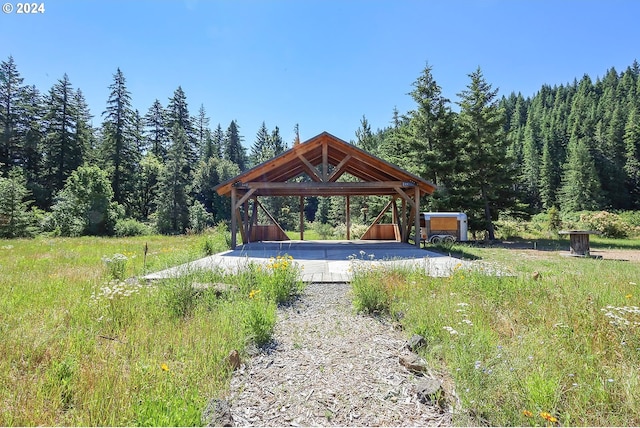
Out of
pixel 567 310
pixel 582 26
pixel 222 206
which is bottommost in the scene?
pixel 567 310

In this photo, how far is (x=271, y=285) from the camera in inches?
186

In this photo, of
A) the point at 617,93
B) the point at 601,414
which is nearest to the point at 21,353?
the point at 601,414

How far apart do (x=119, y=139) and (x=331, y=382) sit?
137 feet

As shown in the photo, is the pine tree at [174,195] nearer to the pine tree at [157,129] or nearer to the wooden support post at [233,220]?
the pine tree at [157,129]

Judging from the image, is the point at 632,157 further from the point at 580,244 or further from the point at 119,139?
the point at 119,139

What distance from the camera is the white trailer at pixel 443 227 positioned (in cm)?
1474

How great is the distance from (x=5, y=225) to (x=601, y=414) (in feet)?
104

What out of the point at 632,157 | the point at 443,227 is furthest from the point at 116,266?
the point at 632,157

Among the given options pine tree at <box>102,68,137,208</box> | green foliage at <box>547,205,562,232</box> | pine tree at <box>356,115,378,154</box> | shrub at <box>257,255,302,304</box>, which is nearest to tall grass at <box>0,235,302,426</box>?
shrub at <box>257,255,302,304</box>

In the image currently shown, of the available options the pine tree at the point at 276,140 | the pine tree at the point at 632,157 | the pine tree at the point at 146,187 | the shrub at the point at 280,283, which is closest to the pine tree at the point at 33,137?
the pine tree at the point at 146,187

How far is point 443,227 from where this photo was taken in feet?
48.9

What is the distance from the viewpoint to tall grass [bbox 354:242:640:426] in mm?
1992

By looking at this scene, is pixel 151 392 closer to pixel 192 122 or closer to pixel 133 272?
pixel 133 272

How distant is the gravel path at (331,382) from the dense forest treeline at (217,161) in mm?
15711
